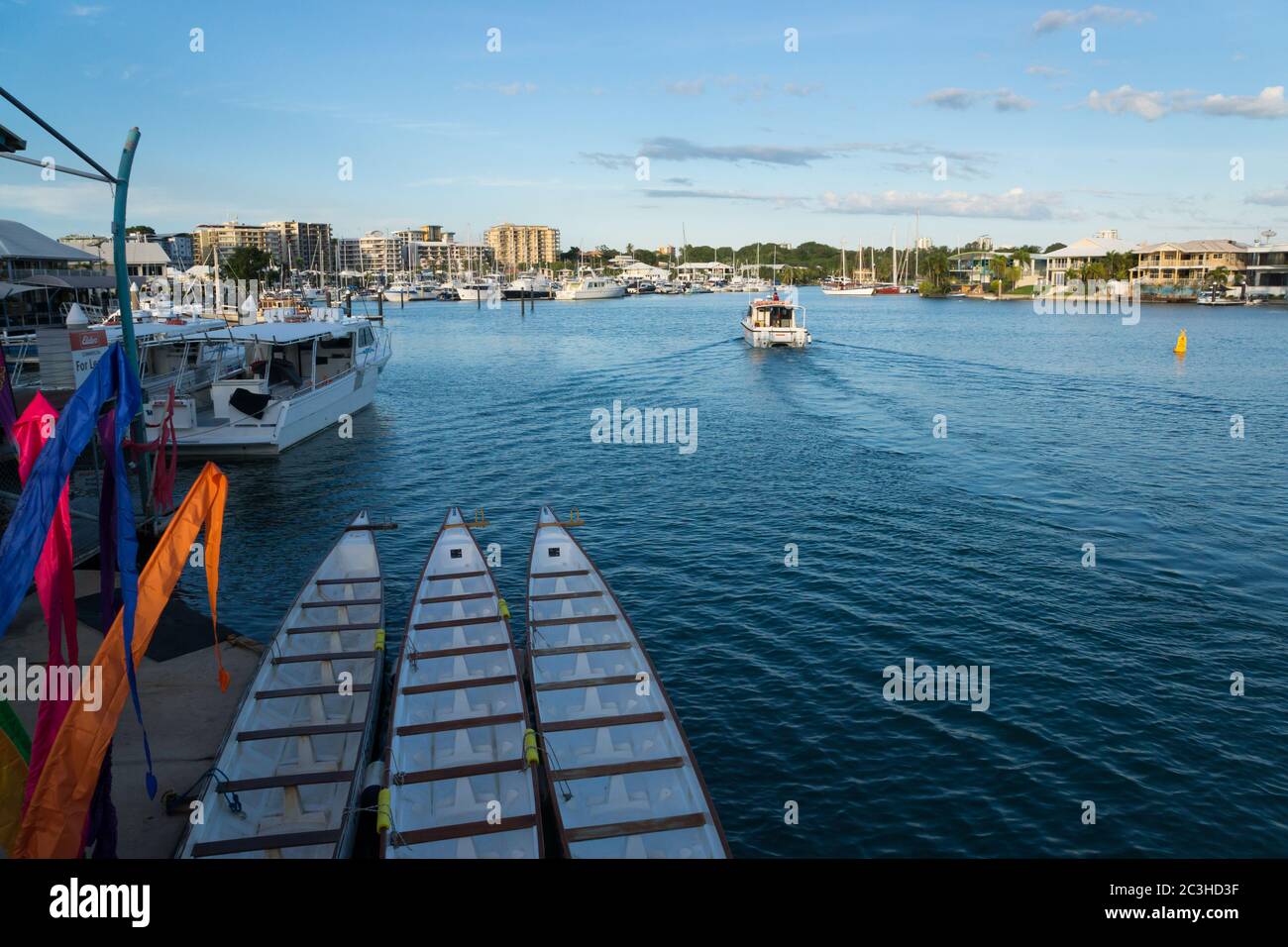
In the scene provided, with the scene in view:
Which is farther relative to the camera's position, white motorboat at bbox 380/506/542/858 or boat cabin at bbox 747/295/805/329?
boat cabin at bbox 747/295/805/329

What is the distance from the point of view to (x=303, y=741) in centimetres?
1471

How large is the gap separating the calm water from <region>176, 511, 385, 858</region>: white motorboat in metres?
2.40

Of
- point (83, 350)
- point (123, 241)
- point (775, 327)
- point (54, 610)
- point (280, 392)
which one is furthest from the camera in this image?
point (775, 327)

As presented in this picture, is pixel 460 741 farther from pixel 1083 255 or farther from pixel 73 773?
pixel 1083 255

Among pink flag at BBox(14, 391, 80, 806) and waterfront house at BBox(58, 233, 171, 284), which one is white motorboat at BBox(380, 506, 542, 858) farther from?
waterfront house at BBox(58, 233, 171, 284)

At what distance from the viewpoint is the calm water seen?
1559 cm

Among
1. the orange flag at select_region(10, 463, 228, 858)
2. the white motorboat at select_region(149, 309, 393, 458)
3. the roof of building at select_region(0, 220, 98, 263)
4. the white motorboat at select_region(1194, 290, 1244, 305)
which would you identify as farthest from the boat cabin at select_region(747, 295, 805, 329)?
the white motorboat at select_region(1194, 290, 1244, 305)

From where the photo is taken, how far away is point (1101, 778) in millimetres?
15906

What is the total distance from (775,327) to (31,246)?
189 feet

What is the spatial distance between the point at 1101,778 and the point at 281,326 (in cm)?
4144

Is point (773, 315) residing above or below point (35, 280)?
below

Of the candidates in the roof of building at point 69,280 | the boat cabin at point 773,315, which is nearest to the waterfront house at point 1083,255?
the boat cabin at point 773,315

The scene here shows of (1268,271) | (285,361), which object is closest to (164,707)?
(285,361)
